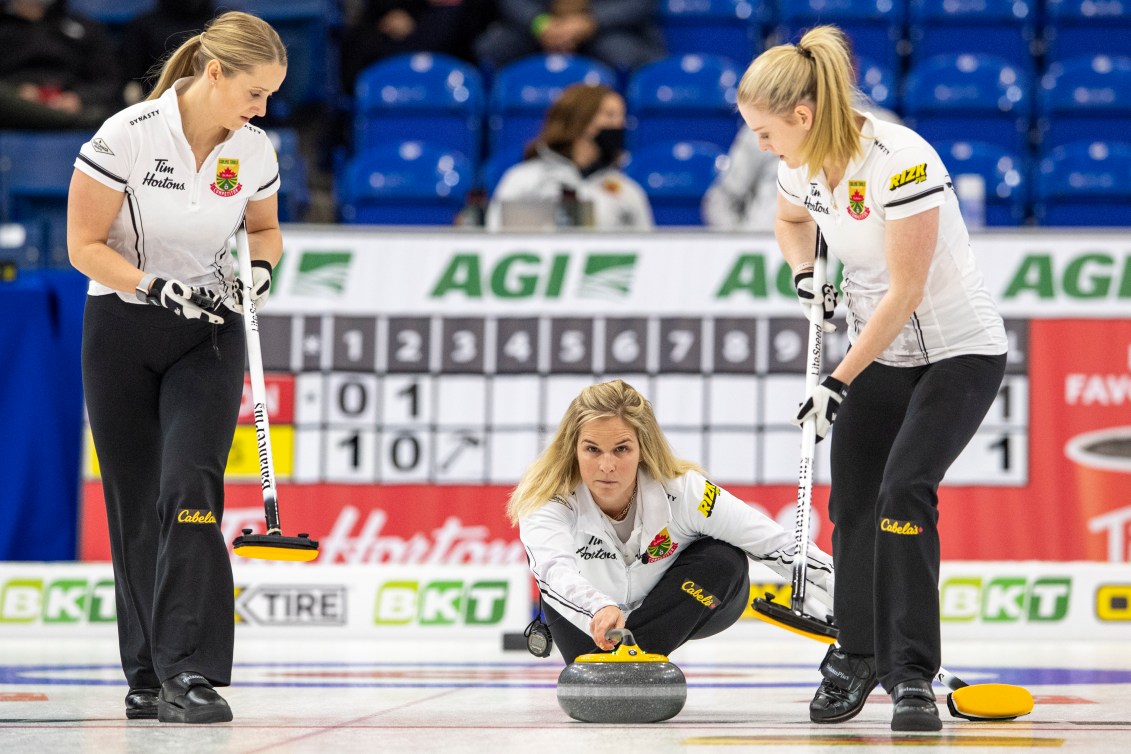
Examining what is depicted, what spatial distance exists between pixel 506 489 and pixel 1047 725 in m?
3.48

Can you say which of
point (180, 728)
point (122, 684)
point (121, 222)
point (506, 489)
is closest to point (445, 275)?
point (506, 489)

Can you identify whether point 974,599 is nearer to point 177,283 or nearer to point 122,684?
point 122,684

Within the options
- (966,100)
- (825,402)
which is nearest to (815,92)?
(825,402)

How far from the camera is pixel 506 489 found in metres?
6.97

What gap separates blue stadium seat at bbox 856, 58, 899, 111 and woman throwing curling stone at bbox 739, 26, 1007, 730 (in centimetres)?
620

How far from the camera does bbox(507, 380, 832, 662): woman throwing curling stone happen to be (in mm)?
4184

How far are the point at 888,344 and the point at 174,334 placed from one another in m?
1.82

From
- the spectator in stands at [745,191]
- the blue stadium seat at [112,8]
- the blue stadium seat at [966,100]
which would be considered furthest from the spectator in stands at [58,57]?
the blue stadium seat at [966,100]

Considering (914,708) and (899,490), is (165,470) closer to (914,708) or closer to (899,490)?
(899,490)

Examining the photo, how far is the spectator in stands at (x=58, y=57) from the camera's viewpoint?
9680 millimetres

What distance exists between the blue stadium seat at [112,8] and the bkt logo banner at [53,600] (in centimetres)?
562

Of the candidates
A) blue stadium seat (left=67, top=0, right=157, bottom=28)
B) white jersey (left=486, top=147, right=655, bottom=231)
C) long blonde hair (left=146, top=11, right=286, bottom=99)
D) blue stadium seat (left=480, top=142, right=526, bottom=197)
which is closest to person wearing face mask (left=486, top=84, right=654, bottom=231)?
white jersey (left=486, top=147, right=655, bottom=231)

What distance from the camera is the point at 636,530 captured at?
431 cm

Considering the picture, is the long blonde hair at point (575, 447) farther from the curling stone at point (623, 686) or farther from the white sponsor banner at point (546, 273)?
the white sponsor banner at point (546, 273)
